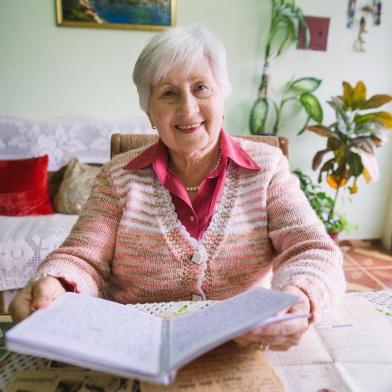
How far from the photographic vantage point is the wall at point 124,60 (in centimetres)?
244

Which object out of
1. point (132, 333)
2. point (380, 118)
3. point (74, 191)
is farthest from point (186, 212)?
point (380, 118)

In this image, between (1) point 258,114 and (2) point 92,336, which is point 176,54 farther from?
(1) point 258,114

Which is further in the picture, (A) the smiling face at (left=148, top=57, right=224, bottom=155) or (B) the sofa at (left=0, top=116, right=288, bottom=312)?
(B) the sofa at (left=0, top=116, right=288, bottom=312)

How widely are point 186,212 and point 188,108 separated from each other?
0.93 ft

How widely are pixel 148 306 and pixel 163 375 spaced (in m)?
0.31

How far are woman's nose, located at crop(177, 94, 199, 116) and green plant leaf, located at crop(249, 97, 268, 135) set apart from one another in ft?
5.98

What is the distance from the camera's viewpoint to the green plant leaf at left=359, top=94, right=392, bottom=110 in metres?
2.26

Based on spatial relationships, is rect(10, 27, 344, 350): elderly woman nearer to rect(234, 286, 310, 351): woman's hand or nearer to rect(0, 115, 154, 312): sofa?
rect(234, 286, 310, 351): woman's hand

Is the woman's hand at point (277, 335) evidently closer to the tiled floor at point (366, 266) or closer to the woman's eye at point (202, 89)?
the woman's eye at point (202, 89)

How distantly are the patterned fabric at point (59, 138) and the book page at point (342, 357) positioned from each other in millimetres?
1960

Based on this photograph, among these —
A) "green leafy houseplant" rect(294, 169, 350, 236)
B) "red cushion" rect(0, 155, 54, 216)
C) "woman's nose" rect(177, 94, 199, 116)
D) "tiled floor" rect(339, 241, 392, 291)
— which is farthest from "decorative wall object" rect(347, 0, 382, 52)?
"red cushion" rect(0, 155, 54, 216)

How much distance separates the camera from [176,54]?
875 millimetres

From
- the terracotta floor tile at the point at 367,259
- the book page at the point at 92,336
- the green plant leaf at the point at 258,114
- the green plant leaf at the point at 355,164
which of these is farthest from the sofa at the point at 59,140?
the terracotta floor tile at the point at 367,259

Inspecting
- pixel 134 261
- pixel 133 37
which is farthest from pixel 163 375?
pixel 133 37
